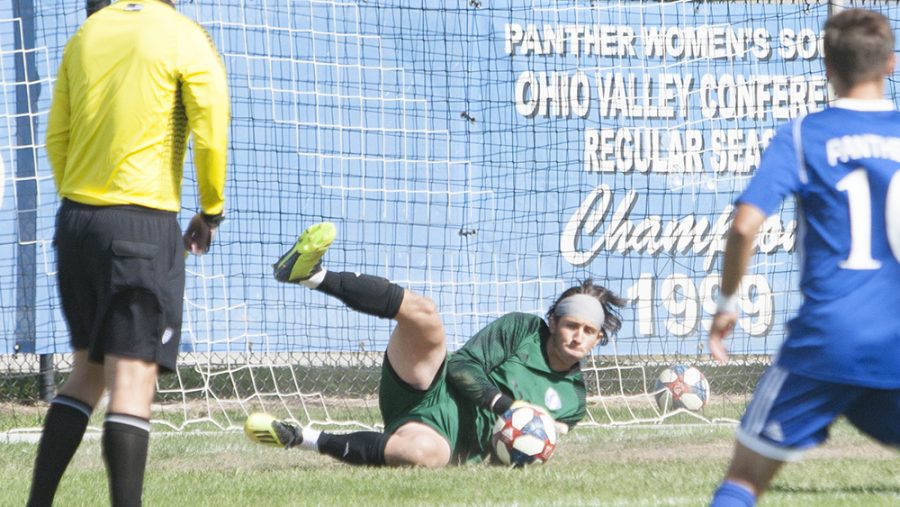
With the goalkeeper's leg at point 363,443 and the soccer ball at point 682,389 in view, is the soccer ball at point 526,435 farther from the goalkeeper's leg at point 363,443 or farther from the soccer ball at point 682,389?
the soccer ball at point 682,389

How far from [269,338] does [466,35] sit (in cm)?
300

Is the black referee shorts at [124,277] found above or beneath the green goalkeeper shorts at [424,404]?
above

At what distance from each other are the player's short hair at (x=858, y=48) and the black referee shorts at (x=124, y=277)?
216cm

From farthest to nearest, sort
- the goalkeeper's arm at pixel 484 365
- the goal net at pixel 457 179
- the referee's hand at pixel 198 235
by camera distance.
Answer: the goal net at pixel 457 179 → the goalkeeper's arm at pixel 484 365 → the referee's hand at pixel 198 235

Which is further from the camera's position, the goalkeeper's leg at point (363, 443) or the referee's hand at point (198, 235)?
the goalkeeper's leg at point (363, 443)

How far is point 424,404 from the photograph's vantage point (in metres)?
6.82

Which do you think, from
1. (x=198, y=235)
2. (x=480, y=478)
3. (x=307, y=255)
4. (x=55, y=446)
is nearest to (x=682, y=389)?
(x=480, y=478)

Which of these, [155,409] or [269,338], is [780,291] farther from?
[155,409]

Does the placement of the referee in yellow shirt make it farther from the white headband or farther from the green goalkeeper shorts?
the white headband

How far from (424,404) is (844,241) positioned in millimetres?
3505

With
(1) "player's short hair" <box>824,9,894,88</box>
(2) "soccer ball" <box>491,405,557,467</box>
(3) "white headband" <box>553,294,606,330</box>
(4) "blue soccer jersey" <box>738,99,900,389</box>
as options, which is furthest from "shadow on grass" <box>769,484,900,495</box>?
(1) "player's short hair" <box>824,9,894,88</box>

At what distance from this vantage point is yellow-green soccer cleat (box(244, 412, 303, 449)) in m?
6.54

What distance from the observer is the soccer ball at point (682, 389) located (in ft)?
30.3

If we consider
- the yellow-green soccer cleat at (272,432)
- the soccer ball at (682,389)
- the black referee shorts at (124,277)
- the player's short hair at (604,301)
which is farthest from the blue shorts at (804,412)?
the soccer ball at (682,389)
